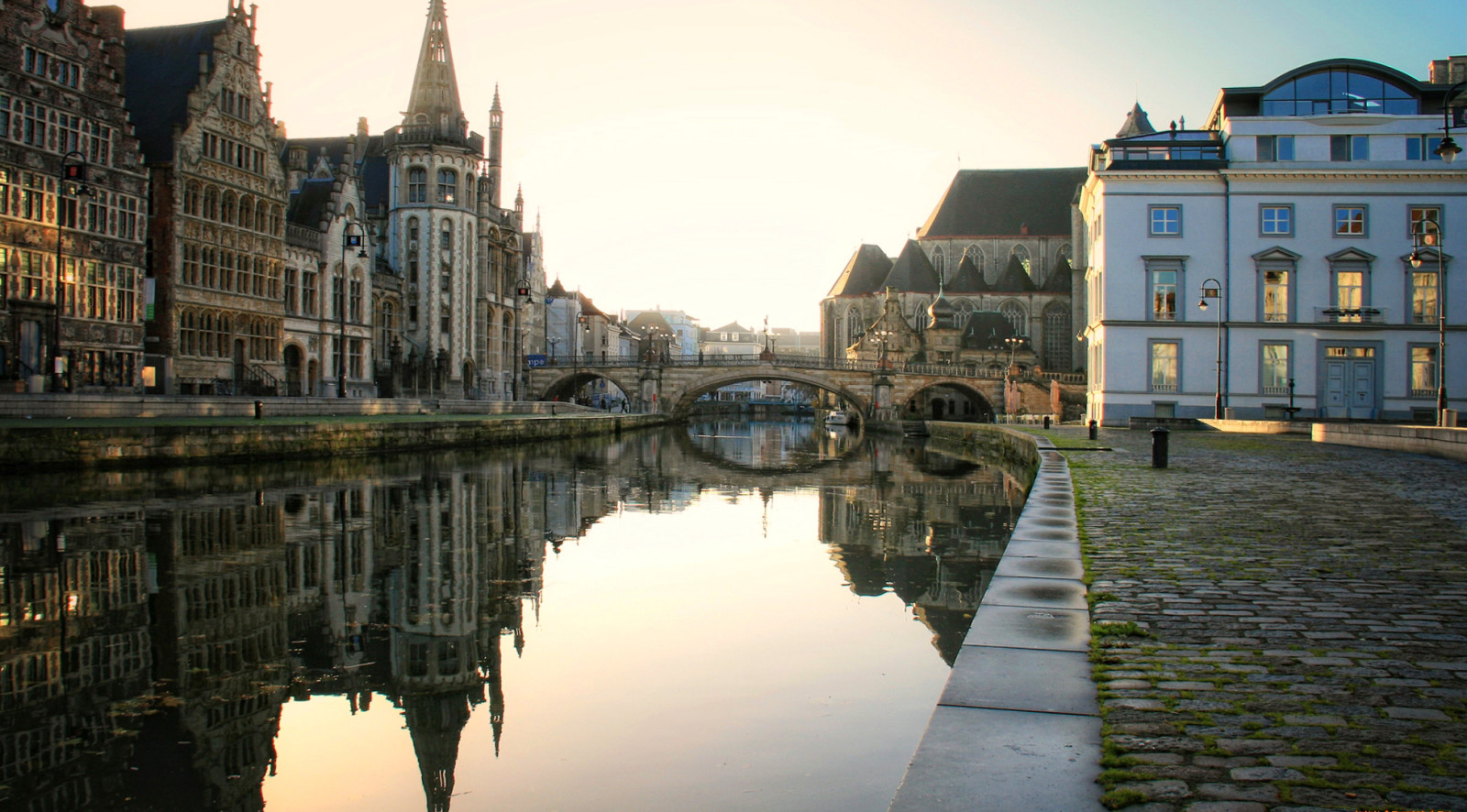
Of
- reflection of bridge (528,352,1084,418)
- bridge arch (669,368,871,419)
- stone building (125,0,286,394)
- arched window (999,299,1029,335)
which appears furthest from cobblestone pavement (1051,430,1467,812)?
arched window (999,299,1029,335)

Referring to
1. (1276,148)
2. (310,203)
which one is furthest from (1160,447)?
(310,203)

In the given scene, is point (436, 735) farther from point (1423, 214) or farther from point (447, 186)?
point (447, 186)

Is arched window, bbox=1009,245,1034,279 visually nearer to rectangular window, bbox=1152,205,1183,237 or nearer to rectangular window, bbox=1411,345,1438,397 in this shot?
rectangular window, bbox=1152,205,1183,237

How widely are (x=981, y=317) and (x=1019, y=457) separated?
5954 centimetres

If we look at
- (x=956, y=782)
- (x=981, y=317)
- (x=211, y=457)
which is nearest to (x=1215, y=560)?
(x=956, y=782)

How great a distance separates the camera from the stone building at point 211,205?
35656mm

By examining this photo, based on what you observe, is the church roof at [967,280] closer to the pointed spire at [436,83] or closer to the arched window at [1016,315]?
the arched window at [1016,315]

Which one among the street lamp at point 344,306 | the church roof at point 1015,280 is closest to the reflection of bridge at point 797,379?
the church roof at point 1015,280

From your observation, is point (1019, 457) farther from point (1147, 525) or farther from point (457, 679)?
point (457, 679)

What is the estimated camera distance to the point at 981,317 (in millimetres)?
86500

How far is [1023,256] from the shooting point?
8944 centimetres

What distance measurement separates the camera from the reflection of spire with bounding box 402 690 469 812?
5.18 metres

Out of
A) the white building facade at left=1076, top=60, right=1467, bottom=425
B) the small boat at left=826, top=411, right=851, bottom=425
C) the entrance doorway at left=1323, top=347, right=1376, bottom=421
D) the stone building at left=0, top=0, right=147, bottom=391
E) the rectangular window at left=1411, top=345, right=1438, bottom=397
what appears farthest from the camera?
the small boat at left=826, top=411, right=851, bottom=425

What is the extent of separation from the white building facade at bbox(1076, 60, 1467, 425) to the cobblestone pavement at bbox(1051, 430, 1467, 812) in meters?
30.6
